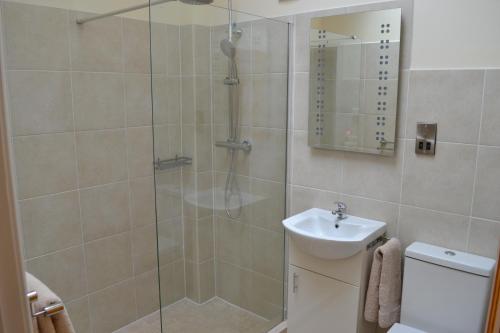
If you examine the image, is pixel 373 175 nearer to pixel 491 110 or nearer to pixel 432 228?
pixel 432 228

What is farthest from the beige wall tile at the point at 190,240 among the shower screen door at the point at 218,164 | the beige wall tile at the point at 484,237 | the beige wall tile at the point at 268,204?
the beige wall tile at the point at 484,237

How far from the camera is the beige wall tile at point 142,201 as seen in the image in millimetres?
2746

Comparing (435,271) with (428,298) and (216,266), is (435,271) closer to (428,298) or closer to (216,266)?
(428,298)

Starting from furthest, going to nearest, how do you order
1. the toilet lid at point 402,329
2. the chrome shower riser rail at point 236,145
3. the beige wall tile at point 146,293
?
the beige wall tile at point 146,293 → the chrome shower riser rail at point 236,145 → the toilet lid at point 402,329

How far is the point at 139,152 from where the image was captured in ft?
9.00

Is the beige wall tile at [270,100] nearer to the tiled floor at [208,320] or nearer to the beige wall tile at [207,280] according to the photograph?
the beige wall tile at [207,280]

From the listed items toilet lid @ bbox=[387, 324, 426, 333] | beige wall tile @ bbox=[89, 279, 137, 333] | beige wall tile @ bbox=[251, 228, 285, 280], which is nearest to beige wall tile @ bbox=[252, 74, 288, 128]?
beige wall tile @ bbox=[251, 228, 285, 280]

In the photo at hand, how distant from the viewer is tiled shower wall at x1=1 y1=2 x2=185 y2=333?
2.16m

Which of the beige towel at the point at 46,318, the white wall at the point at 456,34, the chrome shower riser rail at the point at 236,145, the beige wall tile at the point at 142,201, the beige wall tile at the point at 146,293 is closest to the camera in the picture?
the beige towel at the point at 46,318

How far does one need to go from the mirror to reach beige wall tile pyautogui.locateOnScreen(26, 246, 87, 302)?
1.61 meters

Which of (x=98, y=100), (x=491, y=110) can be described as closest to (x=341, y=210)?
(x=491, y=110)

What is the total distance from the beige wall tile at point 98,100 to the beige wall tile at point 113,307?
109 cm

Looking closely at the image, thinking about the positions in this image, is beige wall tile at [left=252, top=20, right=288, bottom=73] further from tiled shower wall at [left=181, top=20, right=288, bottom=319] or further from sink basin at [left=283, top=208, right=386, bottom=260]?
sink basin at [left=283, top=208, right=386, bottom=260]

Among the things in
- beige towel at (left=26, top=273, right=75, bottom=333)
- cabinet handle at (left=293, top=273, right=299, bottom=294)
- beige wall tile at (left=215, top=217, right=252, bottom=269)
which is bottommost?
cabinet handle at (left=293, top=273, right=299, bottom=294)
